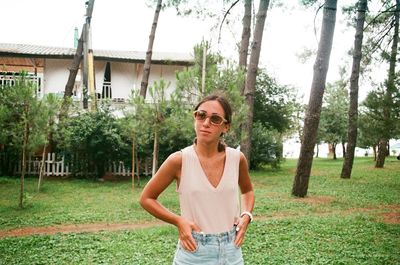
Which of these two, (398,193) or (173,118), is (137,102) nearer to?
(173,118)

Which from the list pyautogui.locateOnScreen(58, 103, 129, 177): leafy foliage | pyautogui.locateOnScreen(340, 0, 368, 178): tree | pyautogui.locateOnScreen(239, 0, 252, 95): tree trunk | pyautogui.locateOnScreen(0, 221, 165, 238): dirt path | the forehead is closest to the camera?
the forehead

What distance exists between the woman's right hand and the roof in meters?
20.1

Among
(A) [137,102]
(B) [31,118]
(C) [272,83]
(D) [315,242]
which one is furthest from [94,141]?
(C) [272,83]

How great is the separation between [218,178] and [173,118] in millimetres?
9465

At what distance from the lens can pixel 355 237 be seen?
23.2 feet

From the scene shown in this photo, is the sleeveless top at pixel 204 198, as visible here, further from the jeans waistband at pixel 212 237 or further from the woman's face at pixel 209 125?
the woman's face at pixel 209 125

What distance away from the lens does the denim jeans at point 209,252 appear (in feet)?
7.20

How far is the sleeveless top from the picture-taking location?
2.22 meters

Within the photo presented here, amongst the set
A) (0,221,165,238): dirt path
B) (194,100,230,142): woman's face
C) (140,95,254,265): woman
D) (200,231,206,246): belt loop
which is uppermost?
(194,100,230,142): woman's face

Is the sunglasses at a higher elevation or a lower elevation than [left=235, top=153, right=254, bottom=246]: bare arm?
Answer: higher

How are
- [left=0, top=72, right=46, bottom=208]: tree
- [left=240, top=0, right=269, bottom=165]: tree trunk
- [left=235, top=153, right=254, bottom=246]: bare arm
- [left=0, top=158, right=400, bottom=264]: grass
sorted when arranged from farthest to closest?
[left=240, top=0, right=269, bottom=165]: tree trunk, [left=0, top=72, right=46, bottom=208]: tree, [left=0, top=158, right=400, bottom=264]: grass, [left=235, top=153, right=254, bottom=246]: bare arm

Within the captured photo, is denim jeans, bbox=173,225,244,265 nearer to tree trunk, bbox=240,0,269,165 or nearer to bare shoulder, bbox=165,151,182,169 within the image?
bare shoulder, bbox=165,151,182,169

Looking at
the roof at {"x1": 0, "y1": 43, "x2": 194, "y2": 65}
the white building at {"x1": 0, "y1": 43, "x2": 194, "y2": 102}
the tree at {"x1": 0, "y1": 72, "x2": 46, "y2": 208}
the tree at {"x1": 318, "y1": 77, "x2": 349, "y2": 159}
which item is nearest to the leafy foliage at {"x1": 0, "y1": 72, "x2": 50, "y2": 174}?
the tree at {"x1": 0, "y1": 72, "x2": 46, "y2": 208}

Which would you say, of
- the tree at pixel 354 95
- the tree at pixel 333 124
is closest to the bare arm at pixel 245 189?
the tree at pixel 354 95
